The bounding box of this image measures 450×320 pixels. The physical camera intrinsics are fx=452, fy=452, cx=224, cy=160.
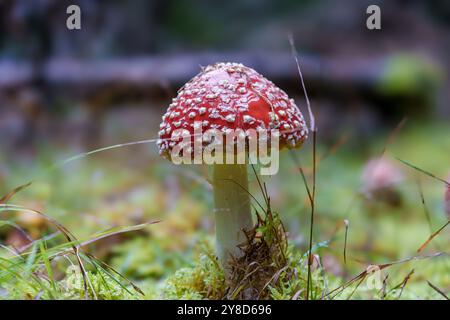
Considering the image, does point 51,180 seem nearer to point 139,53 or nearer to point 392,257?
point 392,257

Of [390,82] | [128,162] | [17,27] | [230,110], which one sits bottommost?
[128,162]

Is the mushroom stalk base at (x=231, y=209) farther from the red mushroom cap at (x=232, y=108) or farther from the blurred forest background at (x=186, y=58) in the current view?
the blurred forest background at (x=186, y=58)

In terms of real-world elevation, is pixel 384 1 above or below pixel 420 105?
above

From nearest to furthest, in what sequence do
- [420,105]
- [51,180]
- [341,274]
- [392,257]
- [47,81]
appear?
[341,274] → [392,257] → [51,180] → [47,81] → [420,105]

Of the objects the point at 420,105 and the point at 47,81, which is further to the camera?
the point at 420,105

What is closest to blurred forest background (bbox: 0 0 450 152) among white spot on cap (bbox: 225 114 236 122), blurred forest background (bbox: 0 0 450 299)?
blurred forest background (bbox: 0 0 450 299)

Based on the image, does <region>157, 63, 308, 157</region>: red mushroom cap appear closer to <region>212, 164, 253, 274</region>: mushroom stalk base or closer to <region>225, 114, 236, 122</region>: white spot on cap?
<region>225, 114, 236, 122</region>: white spot on cap

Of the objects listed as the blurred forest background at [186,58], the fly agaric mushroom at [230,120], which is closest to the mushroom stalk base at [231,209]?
the fly agaric mushroom at [230,120]

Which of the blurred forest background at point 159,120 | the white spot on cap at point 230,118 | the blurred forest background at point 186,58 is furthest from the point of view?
the blurred forest background at point 186,58

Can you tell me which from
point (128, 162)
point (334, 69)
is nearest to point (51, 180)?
point (128, 162)
